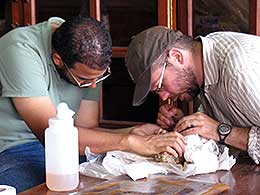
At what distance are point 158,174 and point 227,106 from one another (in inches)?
13.8

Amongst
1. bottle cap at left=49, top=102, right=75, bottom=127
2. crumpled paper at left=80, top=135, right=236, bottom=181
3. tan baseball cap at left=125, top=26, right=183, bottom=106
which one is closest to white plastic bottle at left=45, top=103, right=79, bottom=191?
bottle cap at left=49, top=102, right=75, bottom=127

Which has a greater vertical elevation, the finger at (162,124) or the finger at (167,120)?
the finger at (167,120)

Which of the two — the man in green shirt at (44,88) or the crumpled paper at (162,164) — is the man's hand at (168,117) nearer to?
the man in green shirt at (44,88)

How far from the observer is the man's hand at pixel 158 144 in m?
1.92

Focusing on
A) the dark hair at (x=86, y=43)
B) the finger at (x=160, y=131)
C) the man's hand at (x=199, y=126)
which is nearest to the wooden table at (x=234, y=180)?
the man's hand at (x=199, y=126)

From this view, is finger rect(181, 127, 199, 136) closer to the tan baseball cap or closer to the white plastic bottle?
the tan baseball cap

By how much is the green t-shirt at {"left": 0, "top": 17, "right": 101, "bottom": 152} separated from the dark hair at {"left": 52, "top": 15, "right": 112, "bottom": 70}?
0.42 feet

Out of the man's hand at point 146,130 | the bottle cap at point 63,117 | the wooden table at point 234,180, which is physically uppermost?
the bottle cap at point 63,117

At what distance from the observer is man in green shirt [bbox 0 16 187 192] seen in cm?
198

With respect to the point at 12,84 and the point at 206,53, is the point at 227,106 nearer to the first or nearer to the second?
the point at 206,53

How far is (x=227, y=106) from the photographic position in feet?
6.63

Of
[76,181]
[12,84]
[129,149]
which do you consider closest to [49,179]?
[76,181]

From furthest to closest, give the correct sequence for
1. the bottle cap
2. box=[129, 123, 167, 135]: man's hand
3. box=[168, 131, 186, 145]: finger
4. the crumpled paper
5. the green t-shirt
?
box=[129, 123, 167, 135]: man's hand < the green t-shirt < box=[168, 131, 186, 145]: finger < the crumpled paper < the bottle cap

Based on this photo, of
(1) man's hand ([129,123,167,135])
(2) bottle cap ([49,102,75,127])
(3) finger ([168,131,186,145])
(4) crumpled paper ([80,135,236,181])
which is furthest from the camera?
(1) man's hand ([129,123,167,135])
